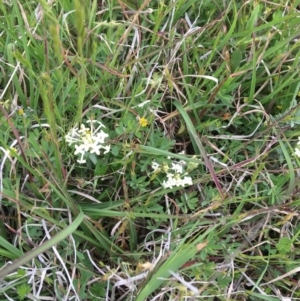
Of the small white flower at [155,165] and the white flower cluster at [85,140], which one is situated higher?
the white flower cluster at [85,140]

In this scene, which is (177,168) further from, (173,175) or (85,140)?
(85,140)

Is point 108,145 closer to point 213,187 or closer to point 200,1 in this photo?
point 213,187

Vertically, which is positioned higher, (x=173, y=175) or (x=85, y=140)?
(x=85, y=140)

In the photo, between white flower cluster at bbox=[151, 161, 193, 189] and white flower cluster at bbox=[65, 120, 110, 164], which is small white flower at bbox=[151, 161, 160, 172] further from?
white flower cluster at bbox=[65, 120, 110, 164]

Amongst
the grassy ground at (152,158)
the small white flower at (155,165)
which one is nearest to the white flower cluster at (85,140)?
the grassy ground at (152,158)

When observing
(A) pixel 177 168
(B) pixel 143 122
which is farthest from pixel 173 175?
(B) pixel 143 122

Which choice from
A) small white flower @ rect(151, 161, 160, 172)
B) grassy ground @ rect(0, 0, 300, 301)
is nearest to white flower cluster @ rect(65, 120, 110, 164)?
grassy ground @ rect(0, 0, 300, 301)

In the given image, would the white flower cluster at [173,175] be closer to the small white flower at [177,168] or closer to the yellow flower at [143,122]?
the small white flower at [177,168]

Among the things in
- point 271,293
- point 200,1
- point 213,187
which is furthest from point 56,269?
point 200,1
